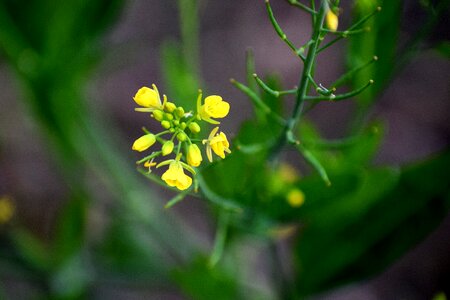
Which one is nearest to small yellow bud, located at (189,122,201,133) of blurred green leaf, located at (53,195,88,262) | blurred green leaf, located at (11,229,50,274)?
blurred green leaf, located at (53,195,88,262)

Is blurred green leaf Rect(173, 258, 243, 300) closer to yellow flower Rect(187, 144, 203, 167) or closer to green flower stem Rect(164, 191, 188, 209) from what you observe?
green flower stem Rect(164, 191, 188, 209)

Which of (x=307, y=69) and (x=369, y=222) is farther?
(x=369, y=222)

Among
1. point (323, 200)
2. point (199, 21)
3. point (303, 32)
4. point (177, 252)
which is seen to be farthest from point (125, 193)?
point (303, 32)

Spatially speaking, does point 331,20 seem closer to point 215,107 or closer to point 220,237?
point 215,107

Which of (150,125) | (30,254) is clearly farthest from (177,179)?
(150,125)

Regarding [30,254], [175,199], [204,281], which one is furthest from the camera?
[30,254]

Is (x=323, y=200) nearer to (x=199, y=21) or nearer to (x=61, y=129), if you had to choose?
(x=61, y=129)

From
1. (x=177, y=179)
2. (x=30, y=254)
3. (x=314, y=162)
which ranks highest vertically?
(x=177, y=179)
